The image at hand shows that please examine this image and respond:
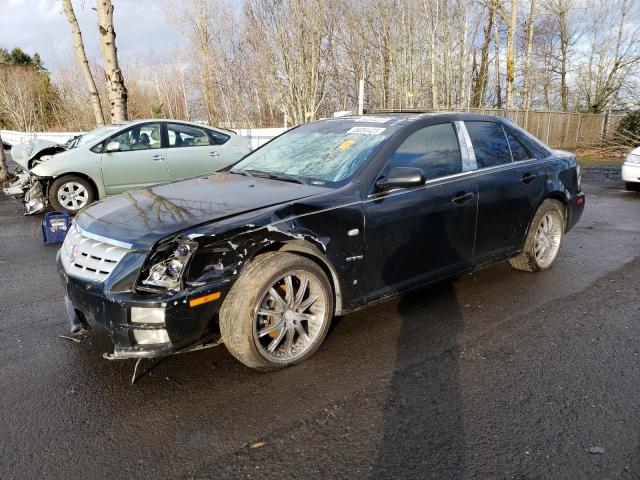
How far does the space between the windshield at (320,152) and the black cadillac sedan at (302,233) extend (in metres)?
0.02

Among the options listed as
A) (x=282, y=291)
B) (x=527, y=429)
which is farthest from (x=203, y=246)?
(x=527, y=429)

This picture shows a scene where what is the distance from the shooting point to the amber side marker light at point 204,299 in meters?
2.83

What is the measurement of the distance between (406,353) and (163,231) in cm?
179

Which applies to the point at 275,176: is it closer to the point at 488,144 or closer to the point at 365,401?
the point at 365,401

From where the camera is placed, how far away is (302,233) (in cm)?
322

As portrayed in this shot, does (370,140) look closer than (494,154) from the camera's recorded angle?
Yes

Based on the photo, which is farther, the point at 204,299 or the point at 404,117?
the point at 404,117

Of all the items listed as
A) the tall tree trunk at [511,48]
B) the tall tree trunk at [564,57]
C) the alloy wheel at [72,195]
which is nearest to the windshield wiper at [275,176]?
the alloy wheel at [72,195]

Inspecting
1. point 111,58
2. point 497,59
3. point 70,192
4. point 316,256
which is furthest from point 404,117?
point 497,59

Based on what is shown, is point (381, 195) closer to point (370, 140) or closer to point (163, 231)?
point (370, 140)

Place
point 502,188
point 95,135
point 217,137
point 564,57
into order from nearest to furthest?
point 502,188 < point 95,135 < point 217,137 < point 564,57

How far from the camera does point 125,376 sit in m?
3.17

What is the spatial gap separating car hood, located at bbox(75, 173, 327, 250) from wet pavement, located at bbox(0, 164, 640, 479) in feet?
2.92

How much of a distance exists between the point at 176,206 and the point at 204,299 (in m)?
0.78
